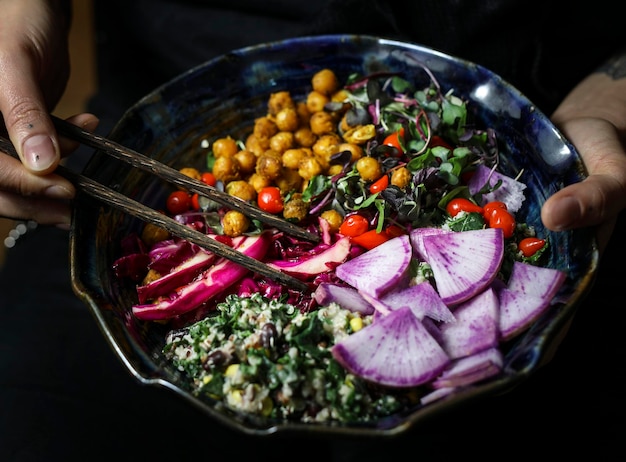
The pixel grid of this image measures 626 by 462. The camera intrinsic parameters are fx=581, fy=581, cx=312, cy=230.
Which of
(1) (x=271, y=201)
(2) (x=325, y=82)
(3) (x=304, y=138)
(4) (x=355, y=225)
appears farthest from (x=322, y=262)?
(2) (x=325, y=82)

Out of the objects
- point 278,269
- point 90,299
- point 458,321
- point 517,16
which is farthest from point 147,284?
point 517,16

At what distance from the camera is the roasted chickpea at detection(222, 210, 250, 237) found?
140 centimetres

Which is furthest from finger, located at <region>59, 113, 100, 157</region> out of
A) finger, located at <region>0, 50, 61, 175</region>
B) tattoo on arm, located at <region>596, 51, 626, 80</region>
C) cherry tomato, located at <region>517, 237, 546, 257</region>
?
tattoo on arm, located at <region>596, 51, 626, 80</region>

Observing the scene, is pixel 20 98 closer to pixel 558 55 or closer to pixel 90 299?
pixel 90 299

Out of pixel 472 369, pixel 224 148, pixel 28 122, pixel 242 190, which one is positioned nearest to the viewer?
pixel 472 369

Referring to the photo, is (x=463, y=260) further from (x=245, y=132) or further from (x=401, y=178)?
(x=245, y=132)

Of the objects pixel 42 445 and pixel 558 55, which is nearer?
pixel 42 445

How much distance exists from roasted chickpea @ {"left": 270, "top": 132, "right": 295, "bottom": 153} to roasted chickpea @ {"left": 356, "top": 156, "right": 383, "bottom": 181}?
229mm

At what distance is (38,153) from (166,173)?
10.6 inches

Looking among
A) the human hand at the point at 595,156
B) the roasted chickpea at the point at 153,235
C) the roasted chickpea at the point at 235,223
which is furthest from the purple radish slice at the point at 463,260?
the roasted chickpea at the point at 153,235

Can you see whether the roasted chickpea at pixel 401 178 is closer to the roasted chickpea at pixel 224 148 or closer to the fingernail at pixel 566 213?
the fingernail at pixel 566 213

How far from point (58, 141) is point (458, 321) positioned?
3.13 feet

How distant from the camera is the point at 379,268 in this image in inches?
48.8

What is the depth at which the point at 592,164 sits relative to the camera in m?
1.33
